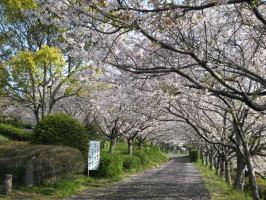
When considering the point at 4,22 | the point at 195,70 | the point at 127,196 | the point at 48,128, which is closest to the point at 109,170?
the point at 48,128

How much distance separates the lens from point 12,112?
39.2 meters

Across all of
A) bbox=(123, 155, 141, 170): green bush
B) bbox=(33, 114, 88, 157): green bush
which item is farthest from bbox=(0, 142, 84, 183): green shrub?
bbox=(123, 155, 141, 170): green bush

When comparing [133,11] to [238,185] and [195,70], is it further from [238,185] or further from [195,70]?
[238,185]

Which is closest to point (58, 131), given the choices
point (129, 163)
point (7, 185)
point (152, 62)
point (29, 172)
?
point (29, 172)

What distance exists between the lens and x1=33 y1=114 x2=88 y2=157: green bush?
17828 mm

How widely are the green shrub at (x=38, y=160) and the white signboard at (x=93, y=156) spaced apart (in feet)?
8.28

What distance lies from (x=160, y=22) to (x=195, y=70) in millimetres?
5776

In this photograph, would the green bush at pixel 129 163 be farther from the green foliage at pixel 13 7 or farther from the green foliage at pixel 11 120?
the green foliage at pixel 11 120

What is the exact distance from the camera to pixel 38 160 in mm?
14852

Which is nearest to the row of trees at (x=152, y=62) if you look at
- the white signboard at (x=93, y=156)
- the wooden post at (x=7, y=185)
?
the white signboard at (x=93, y=156)

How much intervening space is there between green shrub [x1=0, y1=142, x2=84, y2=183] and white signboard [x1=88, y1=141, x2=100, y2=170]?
8.28 feet

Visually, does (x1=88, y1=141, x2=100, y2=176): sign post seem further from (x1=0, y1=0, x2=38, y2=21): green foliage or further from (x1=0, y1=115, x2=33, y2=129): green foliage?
(x1=0, y1=115, x2=33, y2=129): green foliage

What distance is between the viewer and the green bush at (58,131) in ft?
58.5

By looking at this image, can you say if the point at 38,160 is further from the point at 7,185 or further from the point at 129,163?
the point at 129,163
